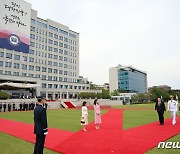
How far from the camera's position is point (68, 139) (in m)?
10.4

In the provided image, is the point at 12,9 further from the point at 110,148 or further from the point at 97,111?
the point at 110,148

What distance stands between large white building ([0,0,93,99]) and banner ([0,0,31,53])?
33.9 metres

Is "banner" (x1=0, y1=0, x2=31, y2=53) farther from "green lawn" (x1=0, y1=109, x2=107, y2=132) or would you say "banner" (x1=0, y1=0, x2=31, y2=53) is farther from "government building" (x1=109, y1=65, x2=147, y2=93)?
"government building" (x1=109, y1=65, x2=147, y2=93)

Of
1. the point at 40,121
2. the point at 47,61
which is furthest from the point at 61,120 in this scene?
the point at 47,61

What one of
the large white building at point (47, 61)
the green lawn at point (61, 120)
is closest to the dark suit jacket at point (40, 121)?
the green lawn at point (61, 120)

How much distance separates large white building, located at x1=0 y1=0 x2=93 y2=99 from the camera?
65.6 m

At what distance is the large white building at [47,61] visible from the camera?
65.6m

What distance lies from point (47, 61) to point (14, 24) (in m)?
63.0

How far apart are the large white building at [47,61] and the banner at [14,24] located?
111 ft

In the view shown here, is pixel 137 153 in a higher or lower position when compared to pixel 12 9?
lower

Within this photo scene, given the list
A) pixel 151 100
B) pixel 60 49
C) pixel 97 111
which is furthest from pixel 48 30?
pixel 97 111

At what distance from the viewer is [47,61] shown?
78.8m

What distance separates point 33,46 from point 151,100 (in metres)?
54.3

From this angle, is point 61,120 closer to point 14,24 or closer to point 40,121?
point 14,24
